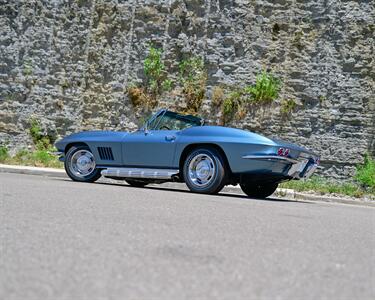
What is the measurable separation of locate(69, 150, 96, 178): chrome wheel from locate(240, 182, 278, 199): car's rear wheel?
2.61 meters

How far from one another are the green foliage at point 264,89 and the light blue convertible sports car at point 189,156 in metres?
6.82

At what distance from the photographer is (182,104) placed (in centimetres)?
1709

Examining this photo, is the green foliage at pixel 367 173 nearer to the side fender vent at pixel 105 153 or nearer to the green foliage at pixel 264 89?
the green foliage at pixel 264 89

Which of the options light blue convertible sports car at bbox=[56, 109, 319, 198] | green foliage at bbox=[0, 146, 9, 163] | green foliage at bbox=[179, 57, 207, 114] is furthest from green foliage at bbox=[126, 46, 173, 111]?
light blue convertible sports car at bbox=[56, 109, 319, 198]

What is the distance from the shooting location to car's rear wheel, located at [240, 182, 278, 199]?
32.3ft

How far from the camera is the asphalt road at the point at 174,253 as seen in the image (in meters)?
2.75

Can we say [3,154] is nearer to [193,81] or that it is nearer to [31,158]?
[31,158]

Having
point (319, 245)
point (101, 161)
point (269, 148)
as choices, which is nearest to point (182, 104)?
point (101, 161)

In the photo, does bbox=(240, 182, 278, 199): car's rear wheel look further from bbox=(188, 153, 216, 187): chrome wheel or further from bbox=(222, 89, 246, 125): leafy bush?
bbox=(222, 89, 246, 125): leafy bush

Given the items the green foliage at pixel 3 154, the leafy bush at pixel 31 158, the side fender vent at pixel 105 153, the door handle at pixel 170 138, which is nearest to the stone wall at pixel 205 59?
the green foliage at pixel 3 154

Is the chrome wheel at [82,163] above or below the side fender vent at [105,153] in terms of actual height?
below

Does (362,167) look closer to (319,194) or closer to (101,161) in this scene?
(319,194)

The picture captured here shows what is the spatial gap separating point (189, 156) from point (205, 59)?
8.85 m

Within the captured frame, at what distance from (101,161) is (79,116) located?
8096 millimetres
